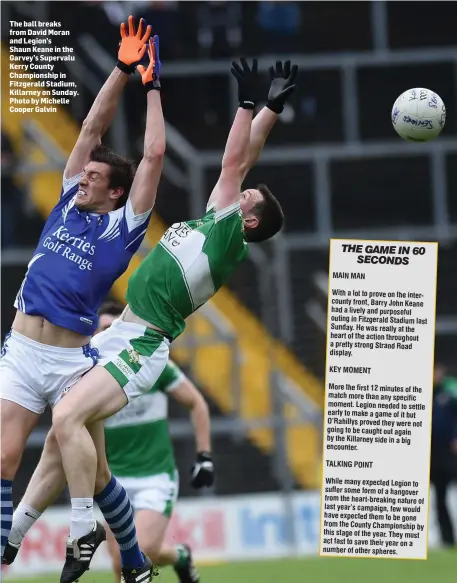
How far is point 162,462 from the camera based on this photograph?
997cm

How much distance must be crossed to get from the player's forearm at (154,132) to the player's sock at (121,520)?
1.96m

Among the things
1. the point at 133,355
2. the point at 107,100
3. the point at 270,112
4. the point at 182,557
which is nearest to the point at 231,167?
the point at 270,112

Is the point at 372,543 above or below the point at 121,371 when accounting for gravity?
below

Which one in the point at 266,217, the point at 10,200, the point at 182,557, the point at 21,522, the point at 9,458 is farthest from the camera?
the point at 10,200

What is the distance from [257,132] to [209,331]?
7.77 meters

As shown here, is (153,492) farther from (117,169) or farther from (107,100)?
(107,100)

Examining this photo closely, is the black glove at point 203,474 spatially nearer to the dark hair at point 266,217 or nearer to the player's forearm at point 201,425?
the player's forearm at point 201,425

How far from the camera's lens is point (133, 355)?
25.2 ft

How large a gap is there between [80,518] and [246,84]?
8.64ft

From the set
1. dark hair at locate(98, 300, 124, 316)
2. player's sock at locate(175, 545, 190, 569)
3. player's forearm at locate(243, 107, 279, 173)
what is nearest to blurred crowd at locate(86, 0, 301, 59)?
dark hair at locate(98, 300, 124, 316)

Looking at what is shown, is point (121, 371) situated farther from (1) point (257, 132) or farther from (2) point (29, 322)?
(1) point (257, 132)

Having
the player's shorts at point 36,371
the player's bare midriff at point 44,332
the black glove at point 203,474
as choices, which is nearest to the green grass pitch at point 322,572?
the black glove at point 203,474

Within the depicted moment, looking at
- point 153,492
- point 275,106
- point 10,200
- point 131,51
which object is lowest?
point 153,492

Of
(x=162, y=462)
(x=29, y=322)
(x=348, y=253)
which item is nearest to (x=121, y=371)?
(x=29, y=322)
